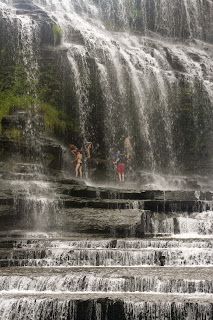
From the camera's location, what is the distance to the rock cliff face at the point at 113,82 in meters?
30.0

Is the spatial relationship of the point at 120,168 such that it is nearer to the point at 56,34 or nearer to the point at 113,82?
the point at 113,82

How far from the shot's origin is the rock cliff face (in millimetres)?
29953

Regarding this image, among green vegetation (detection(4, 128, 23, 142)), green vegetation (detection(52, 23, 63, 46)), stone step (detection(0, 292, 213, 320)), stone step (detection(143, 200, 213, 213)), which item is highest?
green vegetation (detection(52, 23, 63, 46))

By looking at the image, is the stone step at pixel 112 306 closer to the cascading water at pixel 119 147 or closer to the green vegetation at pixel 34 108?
the cascading water at pixel 119 147

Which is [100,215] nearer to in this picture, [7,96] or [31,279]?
[31,279]

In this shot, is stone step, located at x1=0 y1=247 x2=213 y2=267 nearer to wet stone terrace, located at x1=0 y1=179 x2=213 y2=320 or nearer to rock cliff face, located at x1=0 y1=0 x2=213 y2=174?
wet stone terrace, located at x1=0 y1=179 x2=213 y2=320

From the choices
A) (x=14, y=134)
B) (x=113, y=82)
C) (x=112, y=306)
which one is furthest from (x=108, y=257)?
(x=113, y=82)

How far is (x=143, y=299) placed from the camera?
12.2m

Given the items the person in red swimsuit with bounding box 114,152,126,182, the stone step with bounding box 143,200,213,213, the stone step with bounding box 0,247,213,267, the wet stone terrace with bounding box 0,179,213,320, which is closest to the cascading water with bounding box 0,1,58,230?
the wet stone terrace with bounding box 0,179,213,320

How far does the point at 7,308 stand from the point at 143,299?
3058 mm

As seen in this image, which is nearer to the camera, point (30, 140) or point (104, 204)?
point (104, 204)

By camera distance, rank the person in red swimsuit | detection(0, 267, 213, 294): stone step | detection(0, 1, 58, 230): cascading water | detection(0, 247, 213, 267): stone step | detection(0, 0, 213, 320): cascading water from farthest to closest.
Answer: the person in red swimsuit → detection(0, 1, 58, 230): cascading water → detection(0, 247, 213, 267): stone step → detection(0, 267, 213, 294): stone step → detection(0, 0, 213, 320): cascading water

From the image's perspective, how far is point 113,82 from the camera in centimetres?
3106

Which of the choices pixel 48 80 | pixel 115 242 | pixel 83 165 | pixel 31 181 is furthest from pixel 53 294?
pixel 48 80
